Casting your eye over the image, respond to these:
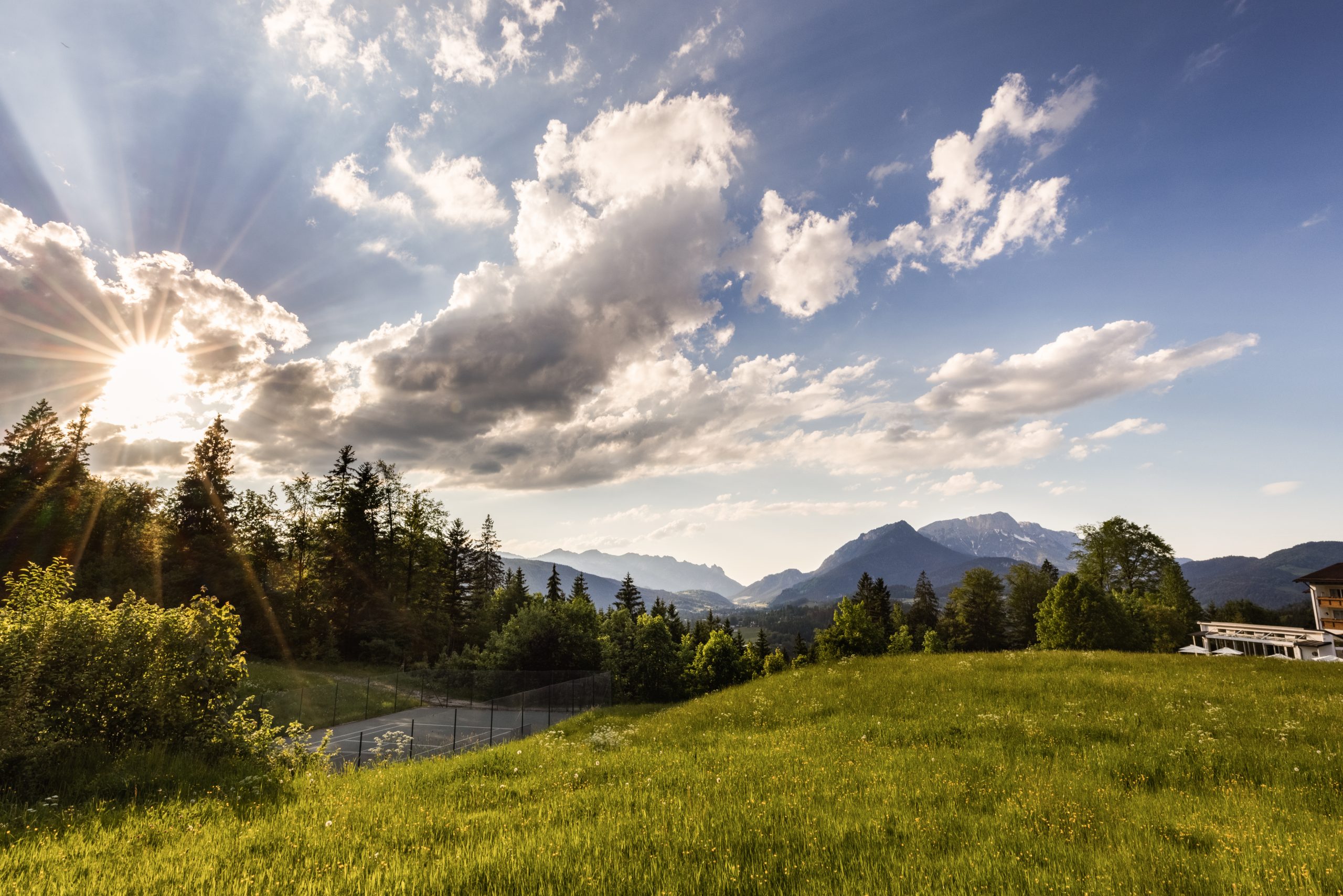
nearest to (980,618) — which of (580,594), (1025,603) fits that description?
(1025,603)

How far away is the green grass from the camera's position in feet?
17.9

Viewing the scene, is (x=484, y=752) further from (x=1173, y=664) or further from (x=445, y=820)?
(x=1173, y=664)

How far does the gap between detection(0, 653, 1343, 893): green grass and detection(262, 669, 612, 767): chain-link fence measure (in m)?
16.7

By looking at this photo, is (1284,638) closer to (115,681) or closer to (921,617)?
(115,681)

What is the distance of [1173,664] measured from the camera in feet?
64.7

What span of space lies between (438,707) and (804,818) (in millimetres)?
47033

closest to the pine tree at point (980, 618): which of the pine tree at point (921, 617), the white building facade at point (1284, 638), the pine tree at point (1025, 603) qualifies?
the pine tree at point (1025, 603)

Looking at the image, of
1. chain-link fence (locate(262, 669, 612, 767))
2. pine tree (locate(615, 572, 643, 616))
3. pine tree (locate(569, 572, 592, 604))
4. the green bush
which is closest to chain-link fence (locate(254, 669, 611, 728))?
chain-link fence (locate(262, 669, 612, 767))

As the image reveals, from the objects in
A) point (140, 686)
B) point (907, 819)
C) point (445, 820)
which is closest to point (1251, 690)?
point (907, 819)

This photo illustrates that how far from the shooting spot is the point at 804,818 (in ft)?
23.4

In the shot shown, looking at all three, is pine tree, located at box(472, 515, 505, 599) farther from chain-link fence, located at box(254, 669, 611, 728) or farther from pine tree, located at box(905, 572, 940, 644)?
pine tree, located at box(905, 572, 940, 644)

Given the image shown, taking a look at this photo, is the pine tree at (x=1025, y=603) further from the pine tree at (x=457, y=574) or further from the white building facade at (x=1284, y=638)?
the pine tree at (x=457, y=574)

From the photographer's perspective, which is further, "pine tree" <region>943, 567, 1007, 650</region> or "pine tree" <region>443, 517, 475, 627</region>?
"pine tree" <region>943, 567, 1007, 650</region>

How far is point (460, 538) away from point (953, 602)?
7324 cm
